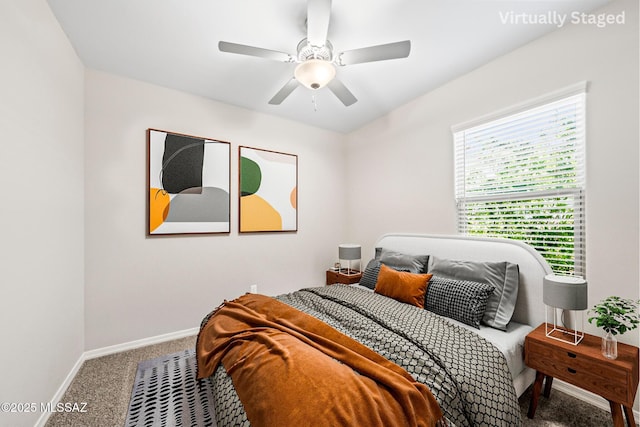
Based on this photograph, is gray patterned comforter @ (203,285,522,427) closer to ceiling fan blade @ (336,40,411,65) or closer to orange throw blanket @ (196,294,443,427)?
orange throw blanket @ (196,294,443,427)

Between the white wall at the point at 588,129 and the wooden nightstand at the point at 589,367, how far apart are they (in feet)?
1.34

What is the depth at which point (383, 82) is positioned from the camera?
2.84 metres

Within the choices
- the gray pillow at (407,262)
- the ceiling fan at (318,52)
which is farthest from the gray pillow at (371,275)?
the ceiling fan at (318,52)

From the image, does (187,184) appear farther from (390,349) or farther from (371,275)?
(390,349)

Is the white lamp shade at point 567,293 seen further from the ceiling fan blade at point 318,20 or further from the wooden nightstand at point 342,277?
the ceiling fan blade at point 318,20

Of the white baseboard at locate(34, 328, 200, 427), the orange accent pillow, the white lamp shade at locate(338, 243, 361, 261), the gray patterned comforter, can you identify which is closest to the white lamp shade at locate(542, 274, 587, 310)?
the gray patterned comforter

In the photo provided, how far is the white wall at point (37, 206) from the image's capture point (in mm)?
1415

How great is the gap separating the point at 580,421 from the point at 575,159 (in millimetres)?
1786

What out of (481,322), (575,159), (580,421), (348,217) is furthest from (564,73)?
(348,217)

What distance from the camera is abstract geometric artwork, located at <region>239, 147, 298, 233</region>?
339 centimetres

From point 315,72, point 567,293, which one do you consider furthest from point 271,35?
point 567,293

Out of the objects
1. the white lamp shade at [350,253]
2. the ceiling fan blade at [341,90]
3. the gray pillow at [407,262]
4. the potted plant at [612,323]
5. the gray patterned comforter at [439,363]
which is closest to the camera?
the gray patterned comforter at [439,363]

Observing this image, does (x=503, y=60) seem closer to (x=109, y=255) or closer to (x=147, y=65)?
(x=147, y=65)

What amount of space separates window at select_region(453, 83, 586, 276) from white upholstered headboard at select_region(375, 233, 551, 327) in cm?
11
